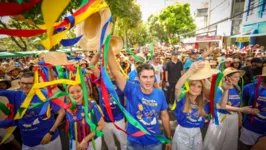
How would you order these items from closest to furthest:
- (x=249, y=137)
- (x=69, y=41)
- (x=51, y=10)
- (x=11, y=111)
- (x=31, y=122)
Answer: (x=51, y=10) < (x=69, y=41) < (x=11, y=111) < (x=31, y=122) < (x=249, y=137)

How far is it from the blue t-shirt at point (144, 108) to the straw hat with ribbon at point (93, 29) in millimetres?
831

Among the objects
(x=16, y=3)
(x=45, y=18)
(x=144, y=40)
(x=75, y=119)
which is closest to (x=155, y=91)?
(x=75, y=119)

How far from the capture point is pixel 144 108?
2127 millimetres

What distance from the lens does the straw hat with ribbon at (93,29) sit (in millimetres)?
1422

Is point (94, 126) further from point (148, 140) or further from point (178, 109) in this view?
point (178, 109)

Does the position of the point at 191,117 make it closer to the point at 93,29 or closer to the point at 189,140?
the point at 189,140

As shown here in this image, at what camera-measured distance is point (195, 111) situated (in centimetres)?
242

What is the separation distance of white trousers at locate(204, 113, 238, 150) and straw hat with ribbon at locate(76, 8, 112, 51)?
2.63 meters

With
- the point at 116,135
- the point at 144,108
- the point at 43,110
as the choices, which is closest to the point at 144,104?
the point at 144,108

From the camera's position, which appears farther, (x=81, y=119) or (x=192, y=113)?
(x=192, y=113)

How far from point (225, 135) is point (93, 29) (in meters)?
2.88

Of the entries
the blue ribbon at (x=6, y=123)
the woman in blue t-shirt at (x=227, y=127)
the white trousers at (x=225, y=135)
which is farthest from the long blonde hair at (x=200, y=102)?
the blue ribbon at (x=6, y=123)

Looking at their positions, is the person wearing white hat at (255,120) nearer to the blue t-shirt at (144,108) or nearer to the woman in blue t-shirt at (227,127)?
the woman in blue t-shirt at (227,127)

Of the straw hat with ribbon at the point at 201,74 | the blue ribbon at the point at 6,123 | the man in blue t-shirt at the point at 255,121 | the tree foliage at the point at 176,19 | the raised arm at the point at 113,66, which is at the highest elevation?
the tree foliage at the point at 176,19
